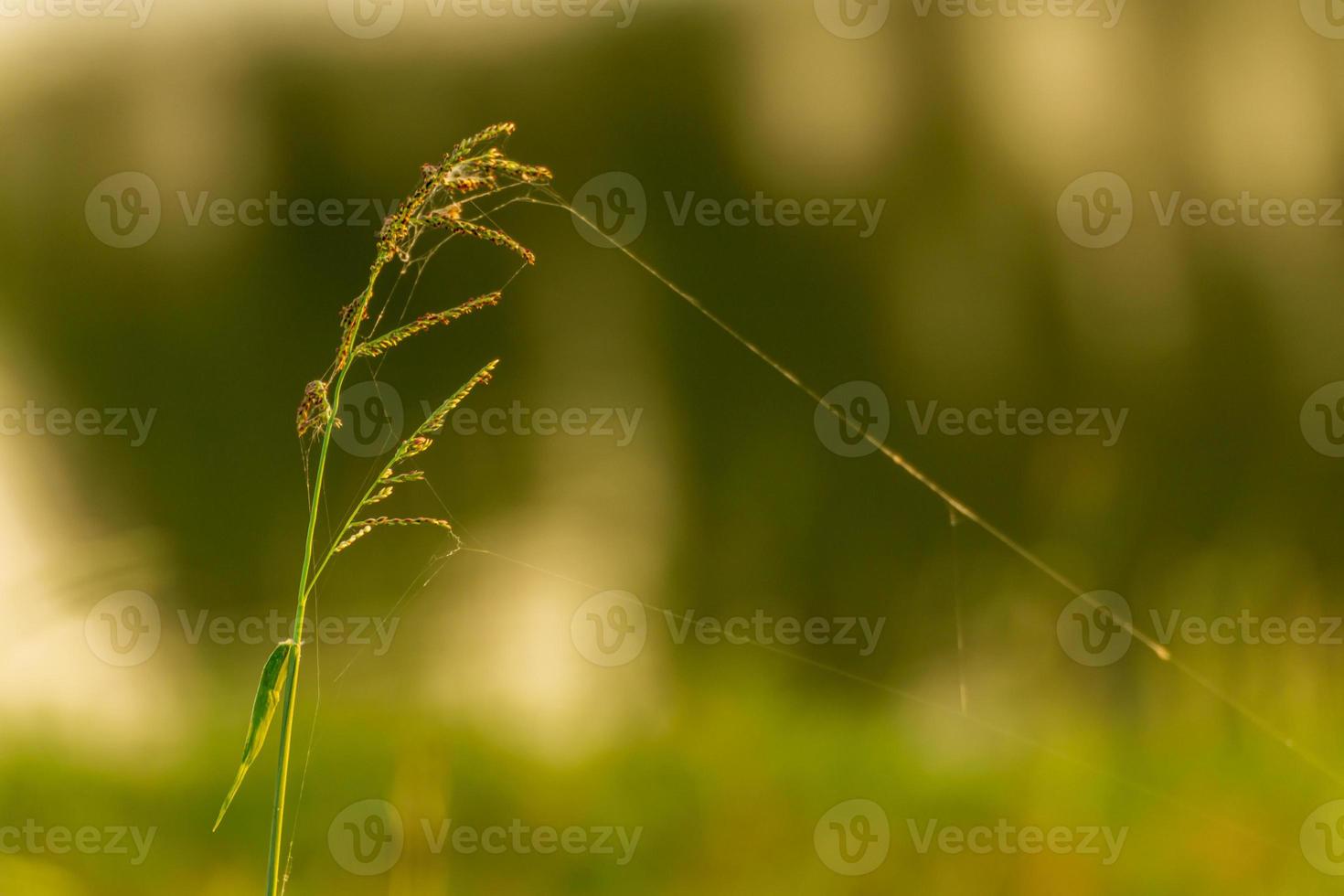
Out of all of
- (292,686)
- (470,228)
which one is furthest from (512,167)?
(292,686)

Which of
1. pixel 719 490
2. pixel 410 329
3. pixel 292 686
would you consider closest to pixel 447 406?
pixel 410 329

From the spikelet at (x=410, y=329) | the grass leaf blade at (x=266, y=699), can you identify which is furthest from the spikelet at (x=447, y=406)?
the grass leaf blade at (x=266, y=699)

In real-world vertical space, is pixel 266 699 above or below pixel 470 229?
below

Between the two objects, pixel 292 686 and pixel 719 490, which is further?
pixel 719 490

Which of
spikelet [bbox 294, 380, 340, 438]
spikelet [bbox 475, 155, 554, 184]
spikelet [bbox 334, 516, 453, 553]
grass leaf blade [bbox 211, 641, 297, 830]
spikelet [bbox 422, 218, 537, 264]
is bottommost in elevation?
grass leaf blade [bbox 211, 641, 297, 830]

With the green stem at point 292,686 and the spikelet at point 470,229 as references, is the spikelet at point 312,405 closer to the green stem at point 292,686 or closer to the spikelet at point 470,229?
the green stem at point 292,686

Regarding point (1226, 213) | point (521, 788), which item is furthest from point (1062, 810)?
point (1226, 213)

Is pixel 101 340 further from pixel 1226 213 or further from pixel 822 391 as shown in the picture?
pixel 1226 213

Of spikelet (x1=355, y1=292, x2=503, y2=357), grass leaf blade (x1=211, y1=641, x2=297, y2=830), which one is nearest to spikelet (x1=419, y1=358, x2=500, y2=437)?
spikelet (x1=355, y1=292, x2=503, y2=357)

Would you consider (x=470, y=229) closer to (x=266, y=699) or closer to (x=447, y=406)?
(x=447, y=406)

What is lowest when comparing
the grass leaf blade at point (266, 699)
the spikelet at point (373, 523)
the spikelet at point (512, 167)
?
the grass leaf blade at point (266, 699)

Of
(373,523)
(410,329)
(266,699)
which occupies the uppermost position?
(410,329)

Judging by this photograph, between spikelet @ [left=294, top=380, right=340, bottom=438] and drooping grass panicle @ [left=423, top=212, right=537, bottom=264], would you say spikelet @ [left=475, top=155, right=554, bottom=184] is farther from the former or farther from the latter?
spikelet @ [left=294, top=380, right=340, bottom=438]
